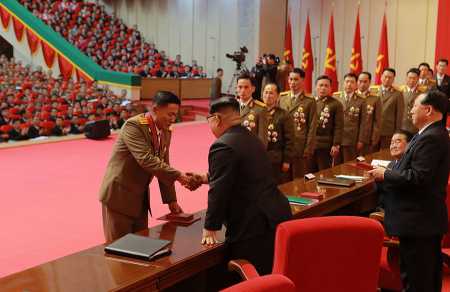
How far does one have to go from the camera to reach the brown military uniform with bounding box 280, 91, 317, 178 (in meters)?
5.14

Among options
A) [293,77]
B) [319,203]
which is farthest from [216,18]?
[319,203]

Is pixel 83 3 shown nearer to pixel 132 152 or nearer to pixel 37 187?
pixel 37 187

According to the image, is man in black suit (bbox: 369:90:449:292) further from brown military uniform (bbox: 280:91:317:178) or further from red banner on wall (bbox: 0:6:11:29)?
red banner on wall (bbox: 0:6:11:29)

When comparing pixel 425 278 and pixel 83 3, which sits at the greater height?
pixel 83 3

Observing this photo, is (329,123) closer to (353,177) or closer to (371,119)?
(371,119)

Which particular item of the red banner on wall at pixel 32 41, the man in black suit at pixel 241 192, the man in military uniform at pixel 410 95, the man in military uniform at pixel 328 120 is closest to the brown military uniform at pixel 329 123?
the man in military uniform at pixel 328 120

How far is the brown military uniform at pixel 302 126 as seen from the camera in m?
5.14

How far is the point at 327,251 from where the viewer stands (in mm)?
2168

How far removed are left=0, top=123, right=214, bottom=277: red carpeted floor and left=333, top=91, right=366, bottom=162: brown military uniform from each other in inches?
58.6

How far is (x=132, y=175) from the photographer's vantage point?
3.29 meters

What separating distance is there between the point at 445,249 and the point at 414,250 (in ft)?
1.77

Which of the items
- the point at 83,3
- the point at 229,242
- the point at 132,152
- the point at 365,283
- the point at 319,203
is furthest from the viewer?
the point at 83,3

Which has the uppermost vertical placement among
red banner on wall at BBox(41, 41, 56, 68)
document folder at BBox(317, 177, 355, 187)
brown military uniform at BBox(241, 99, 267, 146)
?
red banner on wall at BBox(41, 41, 56, 68)

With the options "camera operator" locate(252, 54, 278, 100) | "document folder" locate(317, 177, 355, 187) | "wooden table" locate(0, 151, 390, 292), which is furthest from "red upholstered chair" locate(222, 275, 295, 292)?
"camera operator" locate(252, 54, 278, 100)
